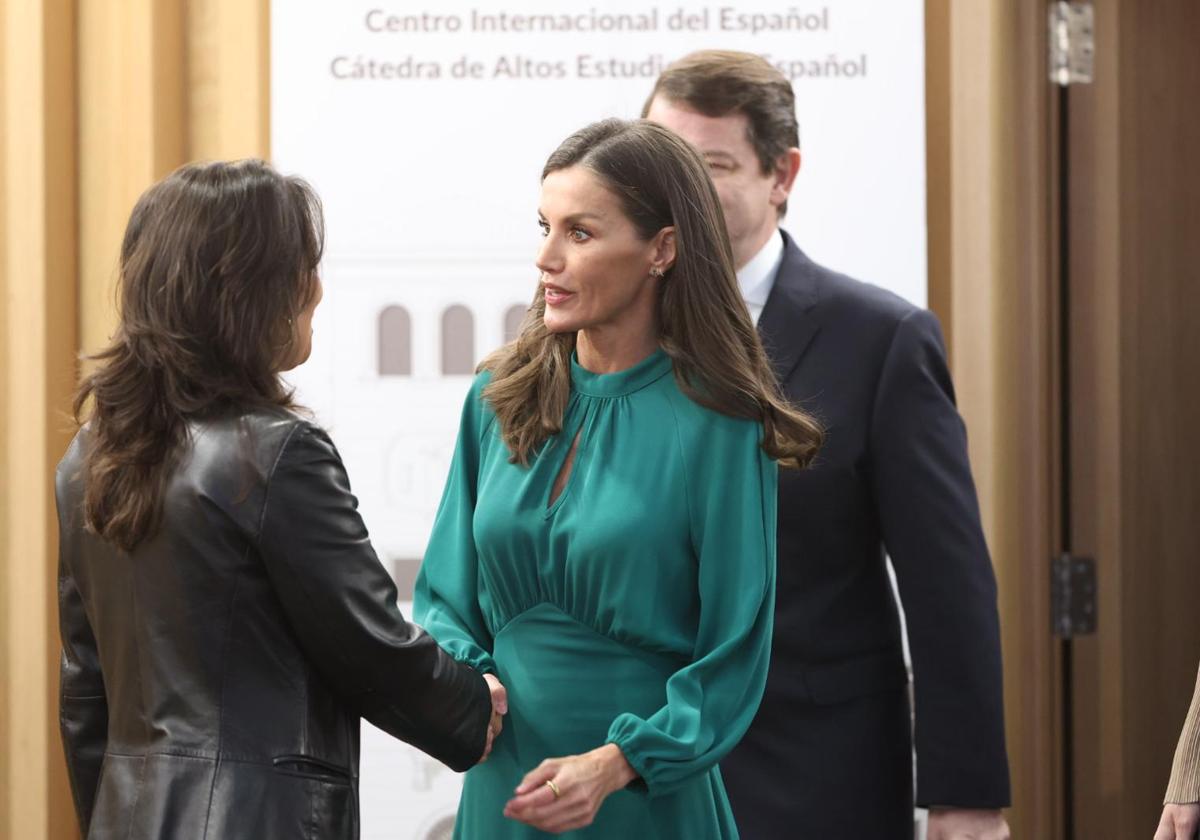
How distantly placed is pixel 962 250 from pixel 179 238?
1.96 m

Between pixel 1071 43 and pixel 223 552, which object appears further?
pixel 1071 43

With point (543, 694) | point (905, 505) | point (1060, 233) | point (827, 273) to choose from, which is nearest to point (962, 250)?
point (1060, 233)

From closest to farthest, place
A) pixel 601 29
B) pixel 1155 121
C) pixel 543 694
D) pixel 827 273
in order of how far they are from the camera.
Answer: pixel 543 694
pixel 827 273
pixel 601 29
pixel 1155 121

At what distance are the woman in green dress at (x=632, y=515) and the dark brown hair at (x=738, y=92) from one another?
0.57 metres

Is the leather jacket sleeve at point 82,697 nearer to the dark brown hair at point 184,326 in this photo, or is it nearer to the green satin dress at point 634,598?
the dark brown hair at point 184,326

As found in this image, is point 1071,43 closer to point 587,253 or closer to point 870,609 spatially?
point 870,609

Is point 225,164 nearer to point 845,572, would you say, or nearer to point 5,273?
point 845,572

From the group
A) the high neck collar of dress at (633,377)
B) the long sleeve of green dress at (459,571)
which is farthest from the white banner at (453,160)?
the high neck collar of dress at (633,377)

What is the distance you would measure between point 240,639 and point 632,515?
19.0 inches

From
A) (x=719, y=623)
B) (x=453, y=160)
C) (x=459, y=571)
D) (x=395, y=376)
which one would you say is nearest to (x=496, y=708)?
(x=459, y=571)

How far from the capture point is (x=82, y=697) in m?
1.96

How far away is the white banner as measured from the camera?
10.8 feet

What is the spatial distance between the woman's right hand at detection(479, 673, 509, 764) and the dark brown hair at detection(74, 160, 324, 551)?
Result: 434 mm

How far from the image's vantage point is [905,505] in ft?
7.91
